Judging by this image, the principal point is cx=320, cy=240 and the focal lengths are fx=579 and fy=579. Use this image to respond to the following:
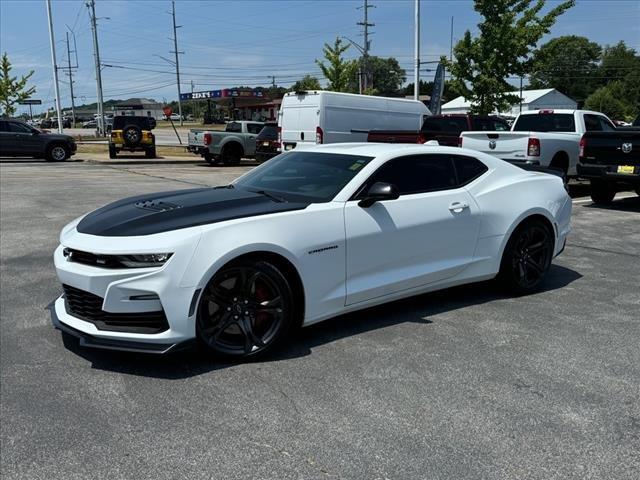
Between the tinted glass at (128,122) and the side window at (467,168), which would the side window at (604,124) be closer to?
the side window at (467,168)

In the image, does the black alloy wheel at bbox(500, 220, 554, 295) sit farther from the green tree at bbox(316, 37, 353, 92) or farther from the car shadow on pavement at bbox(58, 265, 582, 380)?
the green tree at bbox(316, 37, 353, 92)

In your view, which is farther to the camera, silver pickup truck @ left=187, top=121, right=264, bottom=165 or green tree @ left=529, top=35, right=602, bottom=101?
green tree @ left=529, top=35, right=602, bottom=101

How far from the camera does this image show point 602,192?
1203 centimetres

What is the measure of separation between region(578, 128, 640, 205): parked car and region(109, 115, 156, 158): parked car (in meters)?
18.8

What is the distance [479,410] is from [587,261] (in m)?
4.45

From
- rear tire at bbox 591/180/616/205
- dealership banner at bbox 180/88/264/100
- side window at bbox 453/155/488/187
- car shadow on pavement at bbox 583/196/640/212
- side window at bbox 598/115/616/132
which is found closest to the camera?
side window at bbox 453/155/488/187

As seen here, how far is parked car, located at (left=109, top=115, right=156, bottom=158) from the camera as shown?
25.0 metres

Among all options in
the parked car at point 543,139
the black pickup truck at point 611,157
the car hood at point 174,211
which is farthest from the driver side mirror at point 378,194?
the black pickup truck at point 611,157

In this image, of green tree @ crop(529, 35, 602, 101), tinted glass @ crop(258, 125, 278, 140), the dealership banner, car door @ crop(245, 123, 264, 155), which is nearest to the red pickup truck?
tinted glass @ crop(258, 125, 278, 140)

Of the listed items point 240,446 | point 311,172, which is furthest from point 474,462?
point 311,172

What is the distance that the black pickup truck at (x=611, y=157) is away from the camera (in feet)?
34.6

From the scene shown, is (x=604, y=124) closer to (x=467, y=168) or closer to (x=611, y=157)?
(x=611, y=157)

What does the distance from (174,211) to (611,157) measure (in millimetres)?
9534

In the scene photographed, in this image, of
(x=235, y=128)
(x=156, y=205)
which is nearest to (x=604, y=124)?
(x=156, y=205)
